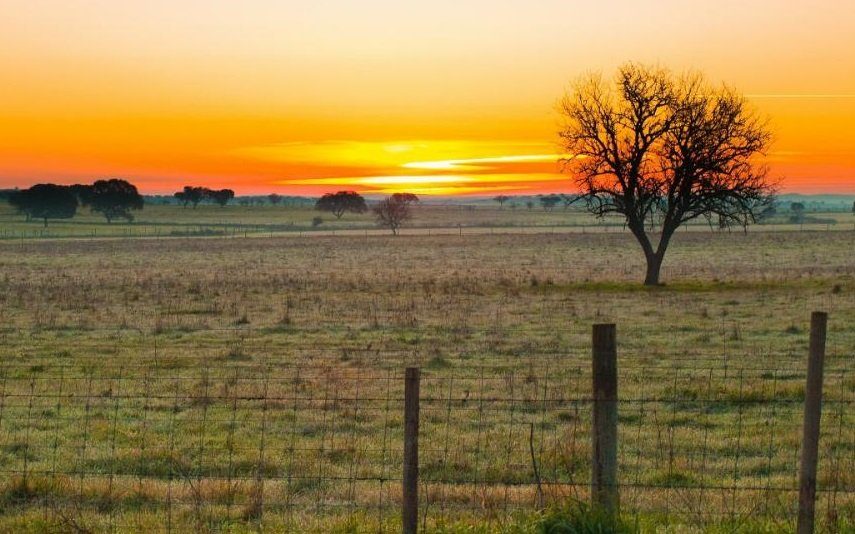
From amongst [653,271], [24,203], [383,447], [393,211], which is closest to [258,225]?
[393,211]

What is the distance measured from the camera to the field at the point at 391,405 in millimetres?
A: 9523

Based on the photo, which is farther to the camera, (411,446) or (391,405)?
(391,405)

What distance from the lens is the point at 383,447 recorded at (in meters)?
12.4

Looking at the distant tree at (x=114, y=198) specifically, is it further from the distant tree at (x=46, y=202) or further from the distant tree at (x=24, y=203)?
the distant tree at (x=24, y=203)

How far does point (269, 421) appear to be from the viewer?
46.7 feet

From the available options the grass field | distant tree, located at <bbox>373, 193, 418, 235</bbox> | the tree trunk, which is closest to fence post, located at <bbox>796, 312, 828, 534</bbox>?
the tree trunk

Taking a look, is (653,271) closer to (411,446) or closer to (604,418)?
(604,418)

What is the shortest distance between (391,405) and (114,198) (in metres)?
177

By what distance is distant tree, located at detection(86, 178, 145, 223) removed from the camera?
181125mm

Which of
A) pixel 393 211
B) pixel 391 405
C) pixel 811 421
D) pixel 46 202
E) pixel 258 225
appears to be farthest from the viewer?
pixel 46 202

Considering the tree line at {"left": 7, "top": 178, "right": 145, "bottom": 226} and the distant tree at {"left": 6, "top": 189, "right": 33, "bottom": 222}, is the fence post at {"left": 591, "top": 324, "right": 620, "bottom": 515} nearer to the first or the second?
the tree line at {"left": 7, "top": 178, "right": 145, "bottom": 226}

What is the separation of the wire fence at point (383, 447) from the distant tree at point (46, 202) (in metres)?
167

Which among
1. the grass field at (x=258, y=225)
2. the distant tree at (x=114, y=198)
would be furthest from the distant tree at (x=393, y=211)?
the distant tree at (x=114, y=198)

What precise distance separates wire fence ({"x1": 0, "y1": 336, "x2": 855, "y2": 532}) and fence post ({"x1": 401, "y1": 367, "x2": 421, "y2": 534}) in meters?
0.57
